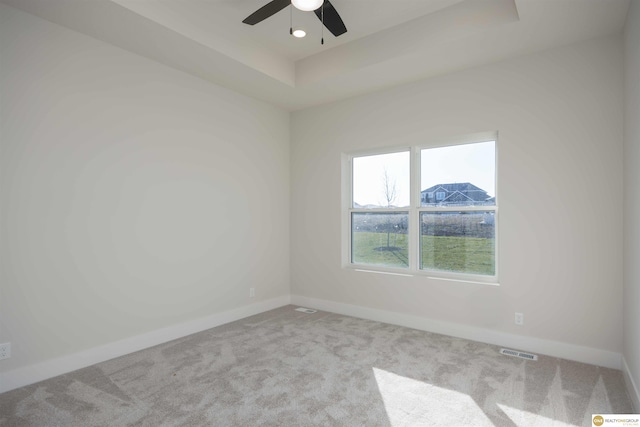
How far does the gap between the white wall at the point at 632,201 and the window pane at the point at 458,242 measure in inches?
42.9

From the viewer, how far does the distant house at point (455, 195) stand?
3643mm

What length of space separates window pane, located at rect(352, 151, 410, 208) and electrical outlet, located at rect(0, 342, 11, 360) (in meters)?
3.63

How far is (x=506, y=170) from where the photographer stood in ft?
11.1

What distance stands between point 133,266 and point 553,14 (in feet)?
13.5

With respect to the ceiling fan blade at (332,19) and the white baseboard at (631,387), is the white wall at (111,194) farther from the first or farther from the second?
the white baseboard at (631,387)

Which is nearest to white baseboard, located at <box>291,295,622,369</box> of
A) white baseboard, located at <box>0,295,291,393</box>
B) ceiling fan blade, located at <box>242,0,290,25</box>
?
white baseboard, located at <box>0,295,291,393</box>

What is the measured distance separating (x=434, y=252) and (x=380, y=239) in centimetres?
72

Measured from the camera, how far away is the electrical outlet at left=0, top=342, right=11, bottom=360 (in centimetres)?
250

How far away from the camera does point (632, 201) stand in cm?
244

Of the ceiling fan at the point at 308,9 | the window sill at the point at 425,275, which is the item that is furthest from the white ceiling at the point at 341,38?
the window sill at the point at 425,275

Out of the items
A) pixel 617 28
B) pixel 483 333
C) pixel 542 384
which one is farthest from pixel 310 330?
pixel 617 28

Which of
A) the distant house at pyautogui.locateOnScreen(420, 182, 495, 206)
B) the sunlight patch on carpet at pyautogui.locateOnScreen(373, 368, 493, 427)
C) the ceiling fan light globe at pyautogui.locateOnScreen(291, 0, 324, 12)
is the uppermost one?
the ceiling fan light globe at pyautogui.locateOnScreen(291, 0, 324, 12)

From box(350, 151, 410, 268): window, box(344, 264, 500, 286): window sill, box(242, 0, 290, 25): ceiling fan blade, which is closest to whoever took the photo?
box(242, 0, 290, 25): ceiling fan blade

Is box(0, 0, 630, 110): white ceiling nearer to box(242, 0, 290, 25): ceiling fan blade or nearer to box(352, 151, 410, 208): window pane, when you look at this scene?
box(242, 0, 290, 25): ceiling fan blade
